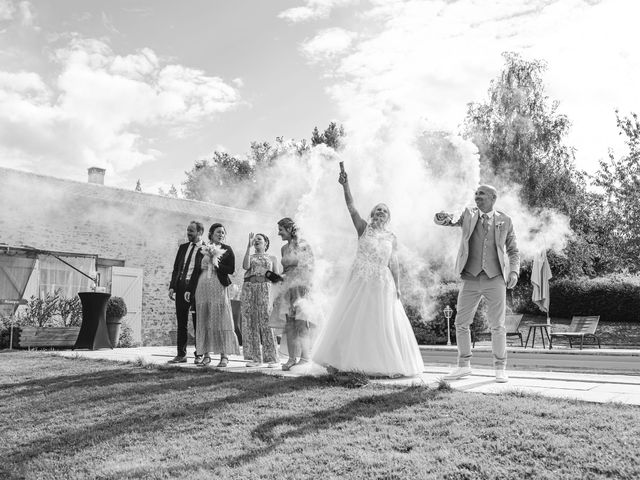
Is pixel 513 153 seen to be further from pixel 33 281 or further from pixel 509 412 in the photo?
pixel 509 412

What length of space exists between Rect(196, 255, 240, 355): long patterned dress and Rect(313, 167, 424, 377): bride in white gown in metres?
2.15

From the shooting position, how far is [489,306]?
5.67 meters

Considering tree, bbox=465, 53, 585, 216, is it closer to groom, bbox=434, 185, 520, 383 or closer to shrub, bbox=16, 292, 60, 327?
shrub, bbox=16, 292, 60, 327

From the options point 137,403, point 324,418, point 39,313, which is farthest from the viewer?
point 39,313

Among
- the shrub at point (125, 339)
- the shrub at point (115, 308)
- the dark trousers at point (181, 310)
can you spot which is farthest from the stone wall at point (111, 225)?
the dark trousers at point (181, 310)

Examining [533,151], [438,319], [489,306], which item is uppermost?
[533,151]

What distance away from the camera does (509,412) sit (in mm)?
3855

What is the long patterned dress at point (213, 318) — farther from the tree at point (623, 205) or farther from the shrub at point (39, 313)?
the tree at point (623, 205)

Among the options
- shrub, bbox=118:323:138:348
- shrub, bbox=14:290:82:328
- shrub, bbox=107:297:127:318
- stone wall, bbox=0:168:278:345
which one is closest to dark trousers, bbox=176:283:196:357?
shrub, bbox=107:297:127:318

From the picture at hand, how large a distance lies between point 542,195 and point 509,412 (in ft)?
80.7

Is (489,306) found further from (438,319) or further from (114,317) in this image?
(438,319)

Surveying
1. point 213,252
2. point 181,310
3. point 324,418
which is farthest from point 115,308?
point 324,418

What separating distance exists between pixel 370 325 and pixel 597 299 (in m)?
20.0

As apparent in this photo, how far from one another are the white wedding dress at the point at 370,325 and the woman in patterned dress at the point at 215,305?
217cm
